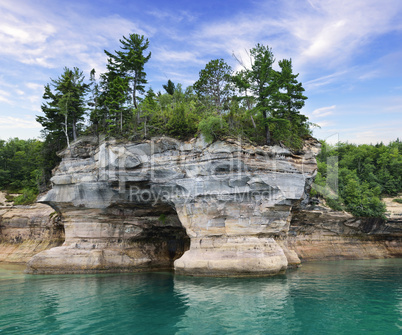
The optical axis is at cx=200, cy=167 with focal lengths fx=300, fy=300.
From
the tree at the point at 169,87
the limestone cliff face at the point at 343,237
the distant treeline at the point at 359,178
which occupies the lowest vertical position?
the limestone cliff face at the point at 343,237

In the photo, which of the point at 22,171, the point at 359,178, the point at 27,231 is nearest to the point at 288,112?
the point at 359,178

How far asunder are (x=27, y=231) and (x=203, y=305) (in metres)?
29.0

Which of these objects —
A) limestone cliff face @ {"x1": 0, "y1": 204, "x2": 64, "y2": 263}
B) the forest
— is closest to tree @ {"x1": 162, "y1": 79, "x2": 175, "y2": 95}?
the forest

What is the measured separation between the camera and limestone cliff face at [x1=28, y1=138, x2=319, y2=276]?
72.7 feet

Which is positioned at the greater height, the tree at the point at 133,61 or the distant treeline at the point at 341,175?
the tree at the point at 133,61

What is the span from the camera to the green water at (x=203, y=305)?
1106 cm

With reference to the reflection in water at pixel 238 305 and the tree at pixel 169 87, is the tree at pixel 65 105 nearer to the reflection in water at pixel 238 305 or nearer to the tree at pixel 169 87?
the tree at pixel 169 87

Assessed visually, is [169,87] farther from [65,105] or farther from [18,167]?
[18,167]

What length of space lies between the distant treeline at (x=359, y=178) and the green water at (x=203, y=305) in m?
14.6

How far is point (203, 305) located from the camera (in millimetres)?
13852

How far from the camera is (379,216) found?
3400 centimetres

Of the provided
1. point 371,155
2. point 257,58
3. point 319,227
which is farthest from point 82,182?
point 371,155

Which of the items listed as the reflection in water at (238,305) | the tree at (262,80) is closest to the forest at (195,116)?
the tree at (262,80)

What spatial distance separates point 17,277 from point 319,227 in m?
30.3
